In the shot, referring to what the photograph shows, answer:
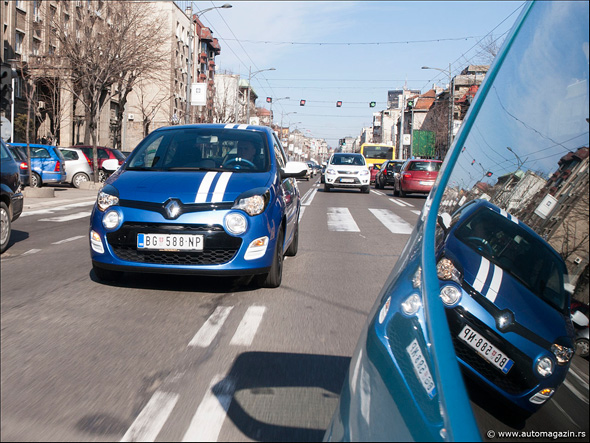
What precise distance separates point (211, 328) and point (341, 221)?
9470 mm

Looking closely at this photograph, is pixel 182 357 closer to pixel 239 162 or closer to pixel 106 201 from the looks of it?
pixel 106 201

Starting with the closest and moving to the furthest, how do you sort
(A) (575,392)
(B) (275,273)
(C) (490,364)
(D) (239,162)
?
1. (A) (575,392)
2. (C) (490,364)
3. (B) (275,273)
4. (D) (239,162)

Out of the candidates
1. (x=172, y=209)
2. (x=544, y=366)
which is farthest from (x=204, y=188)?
(x=544, y=366)

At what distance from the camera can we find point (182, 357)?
3.76 m

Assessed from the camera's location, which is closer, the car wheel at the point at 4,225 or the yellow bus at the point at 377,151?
the car wheel at the point at 4,225

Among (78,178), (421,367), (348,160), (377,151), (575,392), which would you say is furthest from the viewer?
(377,151)

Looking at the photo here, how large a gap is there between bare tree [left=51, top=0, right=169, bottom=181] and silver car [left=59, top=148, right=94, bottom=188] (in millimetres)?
3238

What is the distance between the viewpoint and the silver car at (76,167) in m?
23.5

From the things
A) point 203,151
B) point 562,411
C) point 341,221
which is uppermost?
point 203,151

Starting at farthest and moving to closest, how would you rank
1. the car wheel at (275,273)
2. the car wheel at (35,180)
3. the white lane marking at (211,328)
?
the car wheel at (35,180) → the car wheel at (275,273) → the white lane marking at (211,328)

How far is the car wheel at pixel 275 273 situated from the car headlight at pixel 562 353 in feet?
14.8

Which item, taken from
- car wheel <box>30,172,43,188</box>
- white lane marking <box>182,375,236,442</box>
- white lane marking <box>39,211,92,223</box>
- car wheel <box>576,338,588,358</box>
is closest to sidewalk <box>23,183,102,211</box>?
white lane marking <box>39,211,92,223</box>

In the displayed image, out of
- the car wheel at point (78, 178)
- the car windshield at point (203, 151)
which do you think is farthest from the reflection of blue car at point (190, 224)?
the car wheel at point (78, 178)

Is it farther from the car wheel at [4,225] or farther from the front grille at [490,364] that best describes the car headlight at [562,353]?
the car wheel at [4,225]
